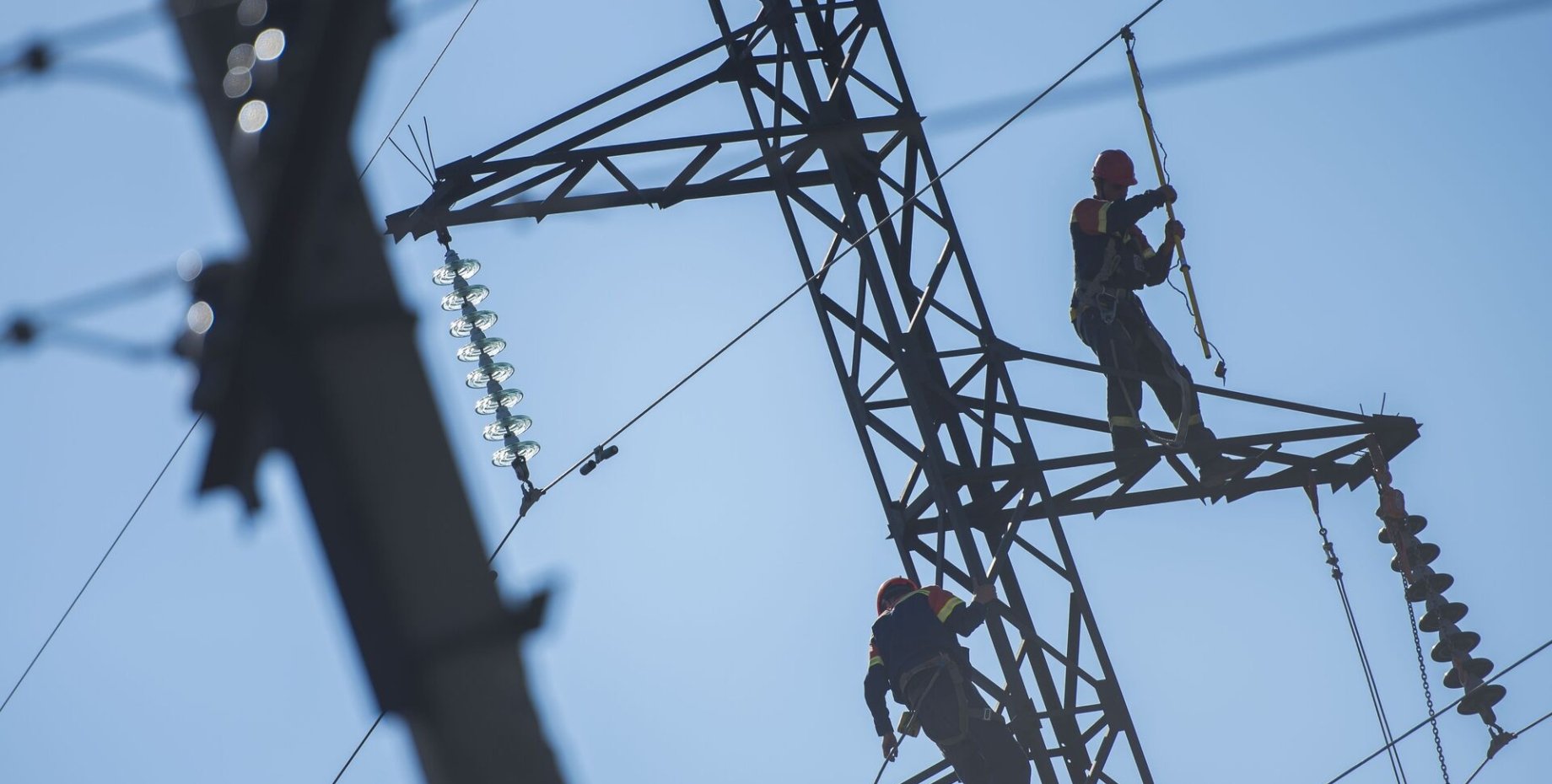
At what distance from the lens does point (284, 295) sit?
158 inches

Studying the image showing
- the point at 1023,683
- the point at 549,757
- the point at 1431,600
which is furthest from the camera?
the point at 1431,600

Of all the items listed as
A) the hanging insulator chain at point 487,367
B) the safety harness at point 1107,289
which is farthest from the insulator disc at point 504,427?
the safety harness at point 1107,289

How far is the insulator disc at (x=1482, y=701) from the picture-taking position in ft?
32.9

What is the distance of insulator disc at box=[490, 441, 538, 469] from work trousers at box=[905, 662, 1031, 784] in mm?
2635

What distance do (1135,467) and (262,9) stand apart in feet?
21.7

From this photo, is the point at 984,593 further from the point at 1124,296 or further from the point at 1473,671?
the point at 1473,671

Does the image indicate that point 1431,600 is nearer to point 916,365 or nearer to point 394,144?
point 916,365

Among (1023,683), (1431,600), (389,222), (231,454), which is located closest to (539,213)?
(389,222)

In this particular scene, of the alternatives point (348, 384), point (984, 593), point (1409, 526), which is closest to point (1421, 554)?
point (1409, 526)

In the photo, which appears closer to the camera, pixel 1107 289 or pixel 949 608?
pixel 949 608

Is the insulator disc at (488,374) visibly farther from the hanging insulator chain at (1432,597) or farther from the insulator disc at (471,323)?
the hanging insulator chain at (1432,597)

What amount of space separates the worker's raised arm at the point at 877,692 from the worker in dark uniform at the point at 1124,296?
1.63 meters

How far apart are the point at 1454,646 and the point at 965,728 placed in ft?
8.77

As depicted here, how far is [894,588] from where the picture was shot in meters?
9.95
